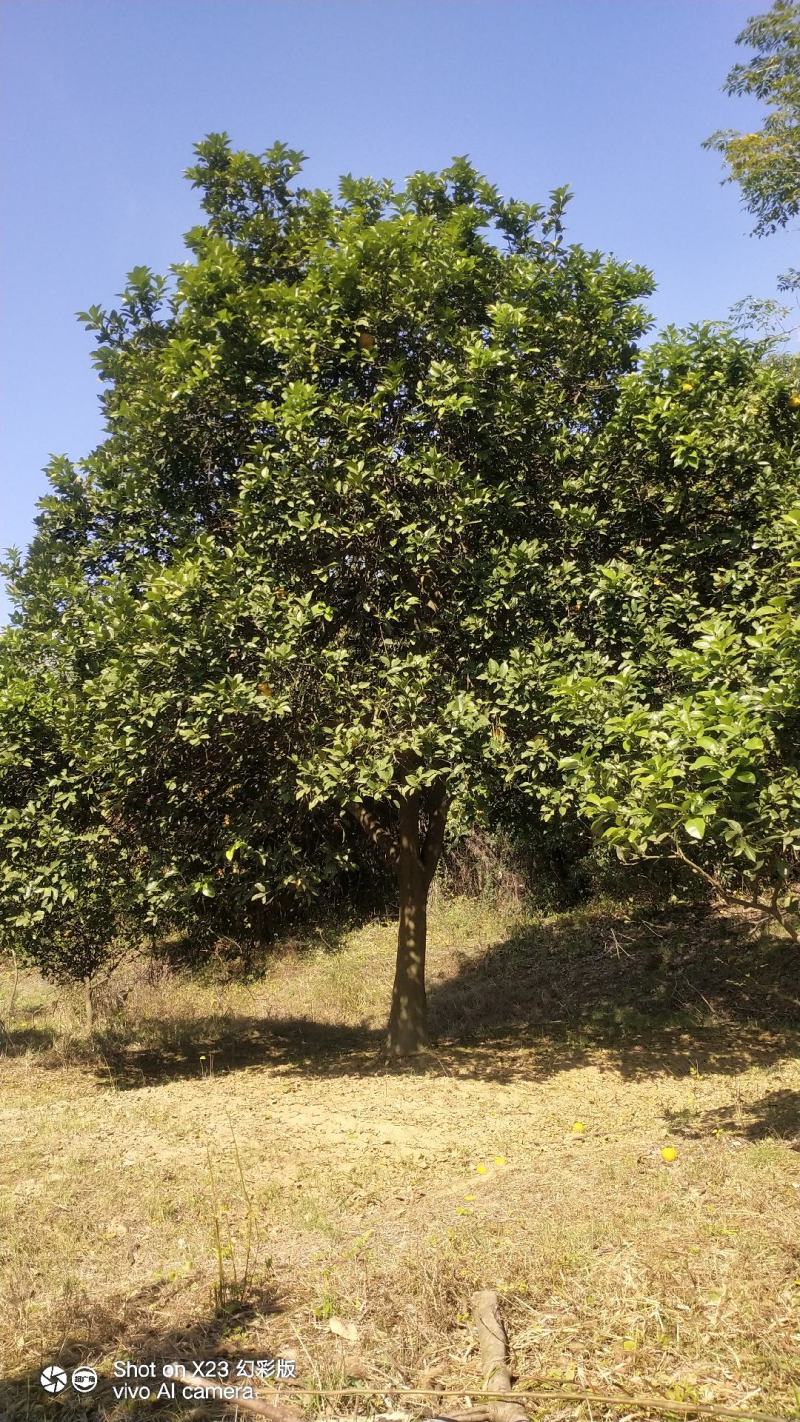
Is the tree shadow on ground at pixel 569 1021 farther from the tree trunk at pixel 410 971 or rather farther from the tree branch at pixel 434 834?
the tree branch at pixel 434 834

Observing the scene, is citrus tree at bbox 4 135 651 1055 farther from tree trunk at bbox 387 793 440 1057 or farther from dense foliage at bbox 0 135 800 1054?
tree trunk at bbox 387 793 440 1057

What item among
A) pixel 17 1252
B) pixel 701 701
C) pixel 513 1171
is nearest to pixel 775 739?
pixel 701 701

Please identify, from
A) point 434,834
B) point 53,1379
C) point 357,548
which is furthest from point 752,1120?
point 357,548

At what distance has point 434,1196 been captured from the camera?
562 cm

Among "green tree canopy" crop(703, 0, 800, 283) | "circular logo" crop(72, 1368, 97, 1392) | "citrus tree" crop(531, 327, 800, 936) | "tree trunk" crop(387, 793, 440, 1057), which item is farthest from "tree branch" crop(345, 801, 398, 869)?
"green tree canopy" crop(703, 0, 800, 283)

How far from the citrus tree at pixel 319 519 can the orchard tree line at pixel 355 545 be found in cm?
4

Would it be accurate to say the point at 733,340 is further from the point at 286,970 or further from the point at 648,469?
the point at 286,970

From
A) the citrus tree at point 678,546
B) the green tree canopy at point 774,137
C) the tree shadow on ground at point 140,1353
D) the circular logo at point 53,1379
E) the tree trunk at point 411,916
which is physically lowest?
the tree shadow on ground at point 140,1353

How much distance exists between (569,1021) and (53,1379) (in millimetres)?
8784

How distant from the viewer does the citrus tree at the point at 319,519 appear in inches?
297

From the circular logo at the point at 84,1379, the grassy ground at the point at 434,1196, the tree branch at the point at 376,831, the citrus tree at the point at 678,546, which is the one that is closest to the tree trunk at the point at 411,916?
the tree branch at the point at 376,831

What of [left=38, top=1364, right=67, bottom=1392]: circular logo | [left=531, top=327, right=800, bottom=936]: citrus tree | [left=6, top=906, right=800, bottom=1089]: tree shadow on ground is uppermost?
[left=531, top=327, right=800, bottom=936]: citrus tree

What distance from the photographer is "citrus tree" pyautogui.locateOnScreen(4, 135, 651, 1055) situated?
754 cm

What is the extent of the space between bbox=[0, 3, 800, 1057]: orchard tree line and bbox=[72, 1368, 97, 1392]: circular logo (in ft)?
13.3
